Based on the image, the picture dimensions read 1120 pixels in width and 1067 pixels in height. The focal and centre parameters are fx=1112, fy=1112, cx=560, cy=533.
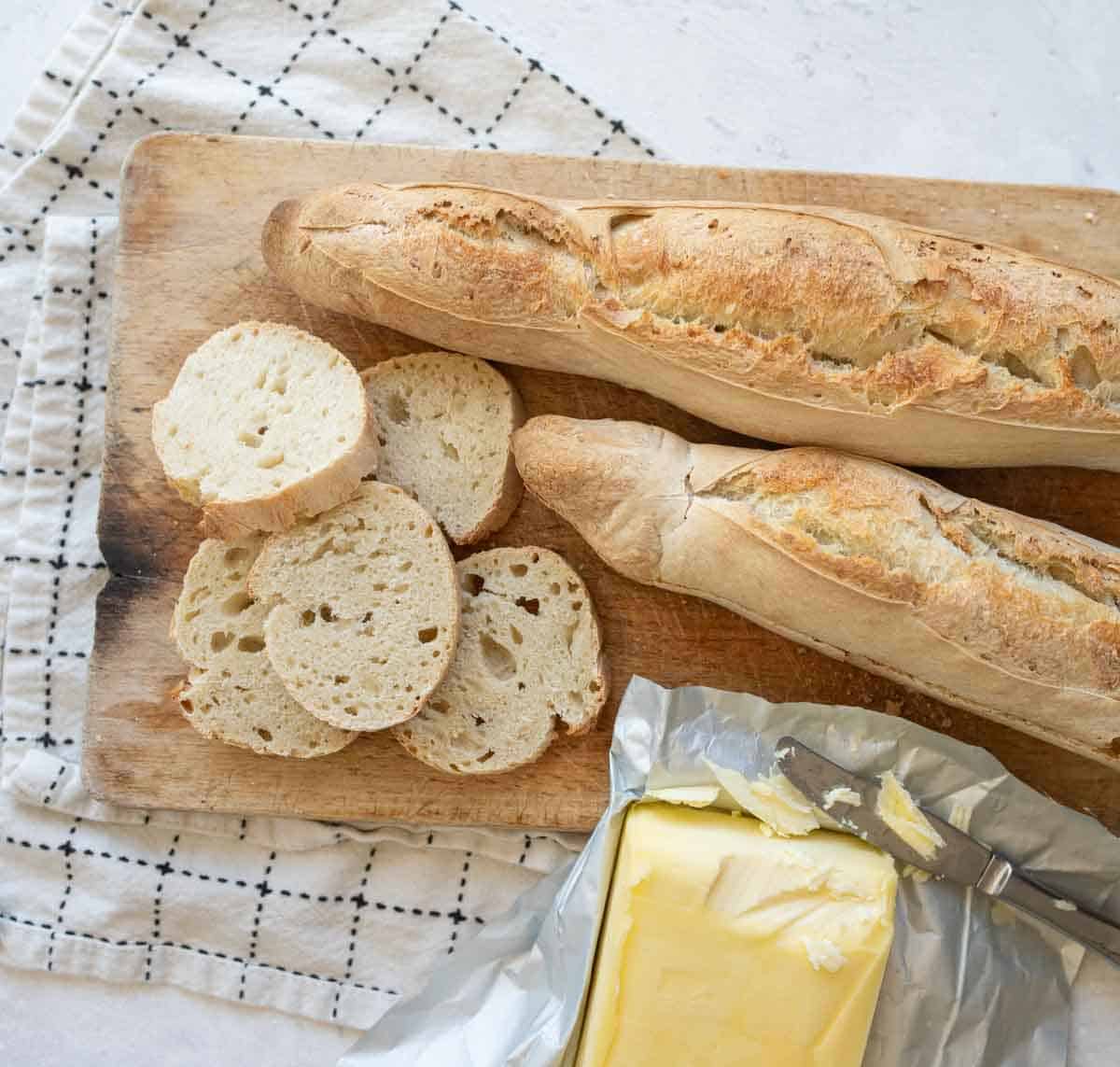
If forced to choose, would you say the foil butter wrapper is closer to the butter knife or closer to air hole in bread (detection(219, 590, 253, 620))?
the butter knife

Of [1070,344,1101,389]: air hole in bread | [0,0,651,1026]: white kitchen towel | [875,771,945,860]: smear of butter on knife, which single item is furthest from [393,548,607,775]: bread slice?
[1070,344,1101,389]: air hole in bread

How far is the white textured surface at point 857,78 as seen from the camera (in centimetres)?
242

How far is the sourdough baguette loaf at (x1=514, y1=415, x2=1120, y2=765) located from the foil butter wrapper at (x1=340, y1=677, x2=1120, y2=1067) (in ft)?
0.49

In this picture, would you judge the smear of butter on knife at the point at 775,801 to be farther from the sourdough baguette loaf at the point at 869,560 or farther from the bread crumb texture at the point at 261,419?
the bread crumb texture at the point at 261,419

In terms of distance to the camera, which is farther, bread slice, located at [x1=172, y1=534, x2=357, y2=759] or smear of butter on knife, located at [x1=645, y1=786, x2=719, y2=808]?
bread slice, located at [x1=172, y1=534, x2=357, y2=759]

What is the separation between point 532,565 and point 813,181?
0.94 metres

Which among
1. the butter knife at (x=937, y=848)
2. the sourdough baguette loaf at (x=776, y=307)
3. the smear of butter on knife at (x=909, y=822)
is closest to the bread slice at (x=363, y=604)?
the sourdough baguette loaf at (x=776, y=307)

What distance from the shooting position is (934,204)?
7.23ft

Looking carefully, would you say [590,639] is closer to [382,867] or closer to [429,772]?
[429,772]

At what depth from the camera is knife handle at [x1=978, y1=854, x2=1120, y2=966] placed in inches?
79.1

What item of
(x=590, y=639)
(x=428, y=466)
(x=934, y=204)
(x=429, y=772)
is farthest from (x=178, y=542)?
(x=934, y=204)

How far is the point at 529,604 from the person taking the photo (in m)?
2.19

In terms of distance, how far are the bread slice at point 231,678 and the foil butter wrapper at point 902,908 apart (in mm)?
554

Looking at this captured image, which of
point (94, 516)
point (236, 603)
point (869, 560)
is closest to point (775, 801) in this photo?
point (869, 560)
